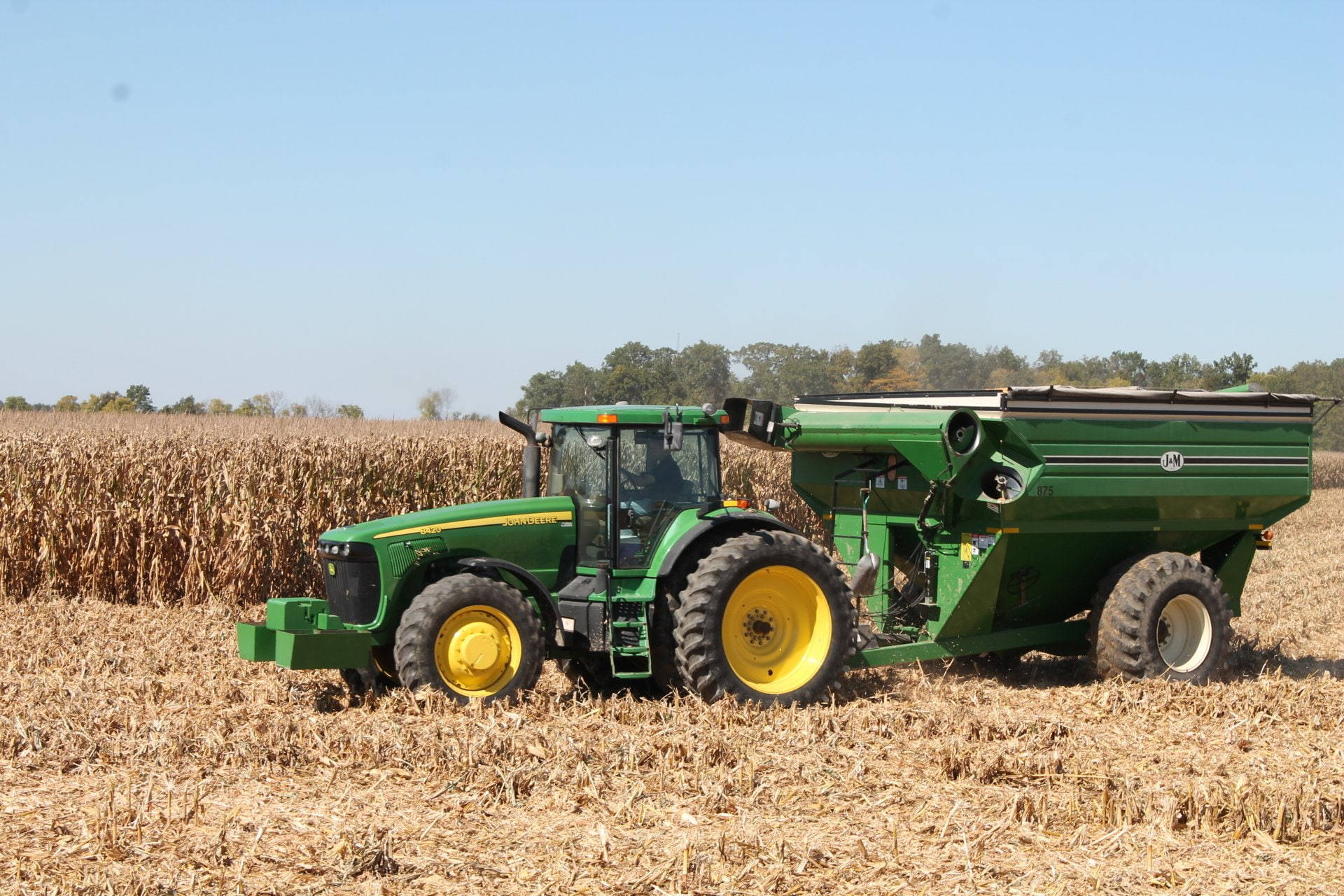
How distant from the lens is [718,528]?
831cm

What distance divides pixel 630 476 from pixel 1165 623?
4345 mm

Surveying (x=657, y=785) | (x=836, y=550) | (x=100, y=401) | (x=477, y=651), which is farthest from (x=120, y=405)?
(x=657, y=785)

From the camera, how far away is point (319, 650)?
24.5ft

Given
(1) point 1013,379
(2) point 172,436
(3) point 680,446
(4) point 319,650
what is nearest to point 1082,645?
(3) point 680,446

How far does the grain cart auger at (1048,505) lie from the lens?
8.98m

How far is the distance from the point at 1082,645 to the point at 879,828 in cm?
460

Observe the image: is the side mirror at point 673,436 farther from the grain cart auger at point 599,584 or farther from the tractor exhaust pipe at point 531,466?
the tractor exhaust pipe at point 531,466

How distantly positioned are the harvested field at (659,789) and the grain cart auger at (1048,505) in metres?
0.54

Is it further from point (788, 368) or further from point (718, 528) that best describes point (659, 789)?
point (788, 368)

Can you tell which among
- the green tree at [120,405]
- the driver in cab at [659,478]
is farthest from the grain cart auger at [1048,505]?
the green tree at [120,405]

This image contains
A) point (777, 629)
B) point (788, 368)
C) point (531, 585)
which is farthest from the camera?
point (788, 368)

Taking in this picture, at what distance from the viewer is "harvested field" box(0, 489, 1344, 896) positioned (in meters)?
5.14

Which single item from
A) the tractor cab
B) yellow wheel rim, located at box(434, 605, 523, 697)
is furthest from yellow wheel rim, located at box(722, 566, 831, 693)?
yellow wheel rim, located at box(434, 605, 523, 697)

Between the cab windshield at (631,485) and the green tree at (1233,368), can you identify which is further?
the green tree at (1233,368)
